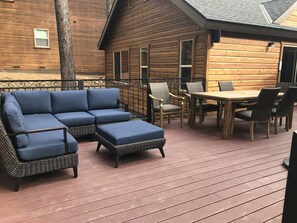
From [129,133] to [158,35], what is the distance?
17.1 ft

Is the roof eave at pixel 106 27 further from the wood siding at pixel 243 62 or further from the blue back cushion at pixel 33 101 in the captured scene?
the blue back cushion at pixel 33 101

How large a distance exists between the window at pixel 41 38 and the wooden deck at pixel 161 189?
430 inches

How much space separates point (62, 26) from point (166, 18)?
3024mm

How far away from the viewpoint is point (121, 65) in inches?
418

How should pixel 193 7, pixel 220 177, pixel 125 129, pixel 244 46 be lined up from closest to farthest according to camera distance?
pixel 220 177, pixel 125 129, pixel 193 7, pixel 244 46

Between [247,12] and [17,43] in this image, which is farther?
[17,43]

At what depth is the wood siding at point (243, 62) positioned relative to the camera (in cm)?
591

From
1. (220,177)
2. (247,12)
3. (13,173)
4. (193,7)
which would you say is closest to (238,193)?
(220,177)

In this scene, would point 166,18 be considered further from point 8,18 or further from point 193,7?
point 8,18

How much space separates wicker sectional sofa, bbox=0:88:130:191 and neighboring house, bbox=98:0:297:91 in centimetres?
265

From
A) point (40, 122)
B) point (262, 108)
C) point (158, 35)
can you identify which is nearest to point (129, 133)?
point (40, 122)

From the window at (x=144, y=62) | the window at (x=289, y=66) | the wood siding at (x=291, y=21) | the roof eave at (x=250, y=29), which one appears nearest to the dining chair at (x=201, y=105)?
the roof eave at (x=250, y=29)

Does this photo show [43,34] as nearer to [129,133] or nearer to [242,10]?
[242,10]

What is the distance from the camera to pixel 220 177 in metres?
2.77
